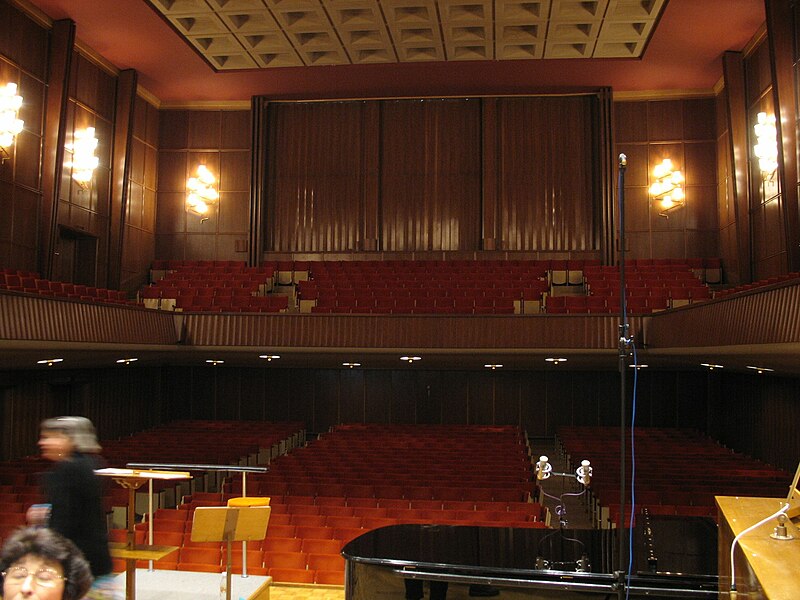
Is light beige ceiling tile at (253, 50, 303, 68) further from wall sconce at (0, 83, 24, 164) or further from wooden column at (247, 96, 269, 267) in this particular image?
wall sconce at (0, 83, 24, 164)

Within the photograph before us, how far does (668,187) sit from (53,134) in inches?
422

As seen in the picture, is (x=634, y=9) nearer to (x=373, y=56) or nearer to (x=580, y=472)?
(x=373, y=56)

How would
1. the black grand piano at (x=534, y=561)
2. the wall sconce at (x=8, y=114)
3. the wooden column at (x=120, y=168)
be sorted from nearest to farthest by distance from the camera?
the black grand piano at (x=534, y=561)
the wall sconce at (x=8, y=114)
the wooden column at (x=120, y=168)

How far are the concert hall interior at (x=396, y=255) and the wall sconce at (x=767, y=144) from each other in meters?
0.07

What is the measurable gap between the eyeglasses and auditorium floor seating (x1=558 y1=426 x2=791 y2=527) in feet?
17.0

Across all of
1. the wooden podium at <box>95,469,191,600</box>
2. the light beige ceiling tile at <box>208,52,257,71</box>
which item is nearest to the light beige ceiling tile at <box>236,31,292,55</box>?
the light beige ceiling tile at <box>208,52,257,71</box>

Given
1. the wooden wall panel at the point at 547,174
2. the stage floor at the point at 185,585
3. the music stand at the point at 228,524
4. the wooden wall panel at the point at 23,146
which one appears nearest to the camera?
the music stand at the point at 228,524

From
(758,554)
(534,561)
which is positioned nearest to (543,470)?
(534,561)

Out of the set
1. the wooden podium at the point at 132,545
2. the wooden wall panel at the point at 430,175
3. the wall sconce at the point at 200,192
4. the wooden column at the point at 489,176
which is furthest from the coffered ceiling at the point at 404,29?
the wooden podium at the point at 132,545

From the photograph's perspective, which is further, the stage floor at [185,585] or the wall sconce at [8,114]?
the wall sconce at [8,114]

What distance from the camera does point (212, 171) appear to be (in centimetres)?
1500

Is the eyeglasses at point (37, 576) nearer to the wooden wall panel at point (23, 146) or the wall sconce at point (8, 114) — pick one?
the wall sconce at point (8, 114)

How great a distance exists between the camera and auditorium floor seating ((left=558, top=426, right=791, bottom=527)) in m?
6.90

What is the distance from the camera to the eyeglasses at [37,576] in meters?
1.53
